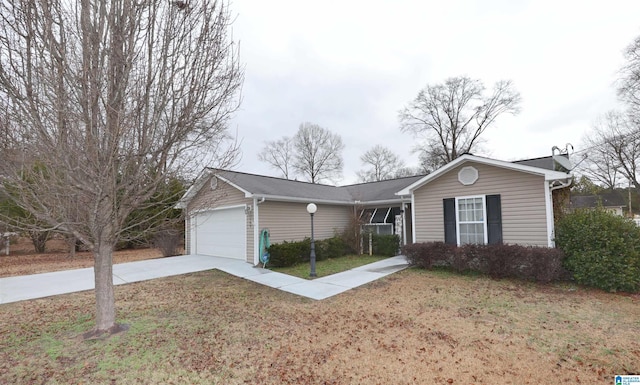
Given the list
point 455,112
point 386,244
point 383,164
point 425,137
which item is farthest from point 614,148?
point 386,244

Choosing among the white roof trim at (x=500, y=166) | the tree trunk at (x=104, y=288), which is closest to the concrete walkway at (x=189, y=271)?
the white roof trim at (x=500, y=166)

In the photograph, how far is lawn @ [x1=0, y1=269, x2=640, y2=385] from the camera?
3.55 m

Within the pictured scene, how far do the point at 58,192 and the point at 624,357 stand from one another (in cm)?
812

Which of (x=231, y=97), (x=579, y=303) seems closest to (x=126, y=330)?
(x=231, y=97)

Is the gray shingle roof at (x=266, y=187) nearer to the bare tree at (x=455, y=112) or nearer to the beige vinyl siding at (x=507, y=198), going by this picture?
the beige vinyl siding at (x=507, y=198)

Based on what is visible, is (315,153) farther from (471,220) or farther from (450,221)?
(471,220)

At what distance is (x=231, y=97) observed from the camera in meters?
4.82

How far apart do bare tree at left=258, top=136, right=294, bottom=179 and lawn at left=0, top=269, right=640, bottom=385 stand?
29.2m

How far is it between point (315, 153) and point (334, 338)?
31.6m

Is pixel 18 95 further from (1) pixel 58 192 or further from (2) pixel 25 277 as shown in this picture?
(2) pixel 25 277

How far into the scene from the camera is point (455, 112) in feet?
92.1

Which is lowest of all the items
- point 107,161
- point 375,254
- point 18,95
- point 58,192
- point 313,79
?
point 375,254

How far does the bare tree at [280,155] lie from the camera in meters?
36.1

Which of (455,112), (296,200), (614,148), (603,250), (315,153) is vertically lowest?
(603,250)
